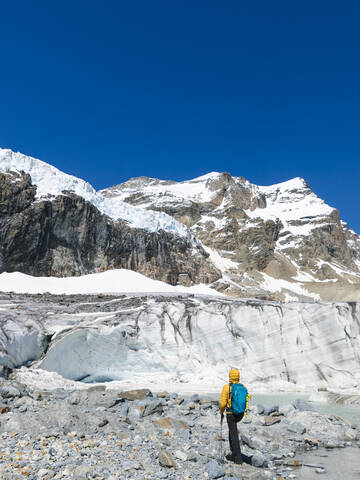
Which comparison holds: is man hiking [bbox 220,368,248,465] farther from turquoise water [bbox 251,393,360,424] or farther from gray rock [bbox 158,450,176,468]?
turquoise water [bbox 251,393,360,424]

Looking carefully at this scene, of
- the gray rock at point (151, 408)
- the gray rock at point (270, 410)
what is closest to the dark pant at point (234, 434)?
the gray rock at point (151, 408)

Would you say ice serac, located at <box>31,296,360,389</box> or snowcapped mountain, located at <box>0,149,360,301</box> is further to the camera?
snowcapped mountain, located at <box>0,149,360,301</box>

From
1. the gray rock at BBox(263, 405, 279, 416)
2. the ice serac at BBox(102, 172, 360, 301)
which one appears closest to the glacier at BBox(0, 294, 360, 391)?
the gray rock at BBox(263, 405, 279, 416)

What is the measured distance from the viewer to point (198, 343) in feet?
58.0

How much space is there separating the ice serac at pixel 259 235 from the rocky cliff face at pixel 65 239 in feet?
118

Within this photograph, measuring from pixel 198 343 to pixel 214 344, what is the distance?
655 mm

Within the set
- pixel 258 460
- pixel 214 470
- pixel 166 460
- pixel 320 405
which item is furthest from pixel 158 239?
pixel 214 470

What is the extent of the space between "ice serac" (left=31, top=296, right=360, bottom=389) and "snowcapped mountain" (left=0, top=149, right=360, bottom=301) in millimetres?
29757

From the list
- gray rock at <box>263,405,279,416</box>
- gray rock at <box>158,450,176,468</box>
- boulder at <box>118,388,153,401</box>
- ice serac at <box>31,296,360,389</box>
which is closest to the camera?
gray rock at <box>158,450,176,468</box>

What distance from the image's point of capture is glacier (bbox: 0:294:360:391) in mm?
15883

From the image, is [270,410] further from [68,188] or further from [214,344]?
[68,188]

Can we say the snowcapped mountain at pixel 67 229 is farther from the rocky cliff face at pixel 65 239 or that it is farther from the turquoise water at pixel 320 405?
the turquoise water at pixel 320 405

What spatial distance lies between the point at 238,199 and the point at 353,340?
117810 millimetres

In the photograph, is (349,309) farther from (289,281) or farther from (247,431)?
(289,281)
